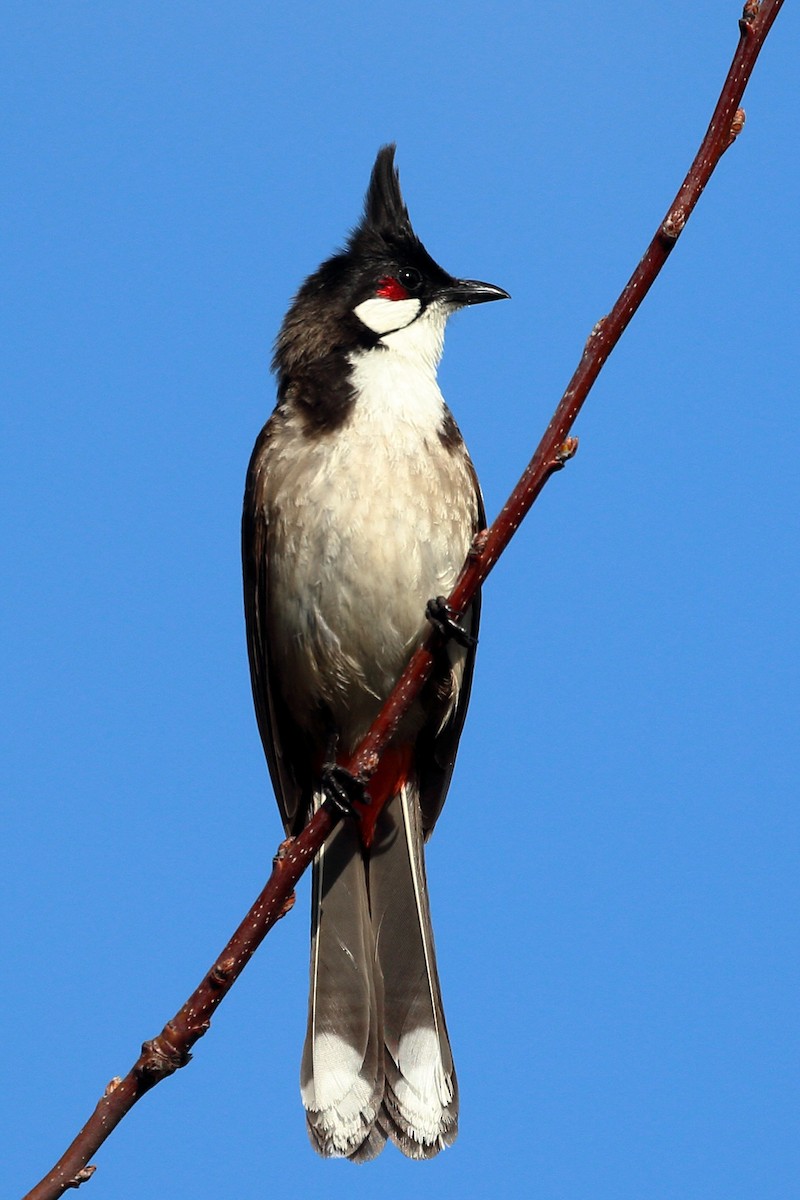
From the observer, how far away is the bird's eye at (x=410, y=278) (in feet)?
16.0

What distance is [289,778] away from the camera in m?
4.63

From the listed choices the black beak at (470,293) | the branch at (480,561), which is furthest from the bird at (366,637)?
the branch at (480,561)

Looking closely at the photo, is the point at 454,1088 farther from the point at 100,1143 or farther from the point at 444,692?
the point at 100,1143

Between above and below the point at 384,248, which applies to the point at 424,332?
below

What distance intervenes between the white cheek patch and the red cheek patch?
0.02 meters

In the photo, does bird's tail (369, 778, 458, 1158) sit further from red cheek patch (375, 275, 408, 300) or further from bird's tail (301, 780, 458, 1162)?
red cheek patch (375, 275, 408, 300)

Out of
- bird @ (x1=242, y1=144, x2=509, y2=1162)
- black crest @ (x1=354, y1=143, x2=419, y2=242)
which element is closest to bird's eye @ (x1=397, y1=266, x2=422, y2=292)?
bird @ (x1=242, y1=144, x2=509, y2=1162)

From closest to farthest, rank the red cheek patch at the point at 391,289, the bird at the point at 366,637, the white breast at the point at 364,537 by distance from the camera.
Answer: the bird at the point at 366,637
the white breast at the point at 364,537
the red cheek patch at the point at 391,289

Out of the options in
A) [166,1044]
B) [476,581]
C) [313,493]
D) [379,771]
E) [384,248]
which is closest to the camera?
[166,1044]

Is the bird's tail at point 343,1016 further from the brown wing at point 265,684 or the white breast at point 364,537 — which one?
the white breast at point 364,537

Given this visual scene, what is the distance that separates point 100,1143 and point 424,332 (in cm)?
301

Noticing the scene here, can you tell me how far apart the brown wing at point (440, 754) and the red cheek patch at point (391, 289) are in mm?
798

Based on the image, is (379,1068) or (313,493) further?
(313,493)

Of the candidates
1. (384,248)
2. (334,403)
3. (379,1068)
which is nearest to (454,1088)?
(379,1068)
